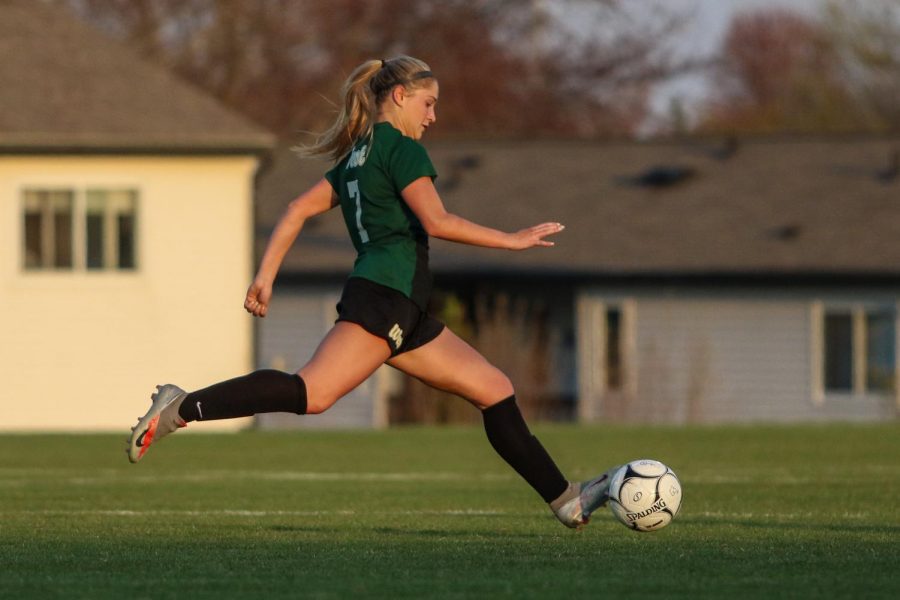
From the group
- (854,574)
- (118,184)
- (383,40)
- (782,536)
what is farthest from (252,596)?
(383,40)

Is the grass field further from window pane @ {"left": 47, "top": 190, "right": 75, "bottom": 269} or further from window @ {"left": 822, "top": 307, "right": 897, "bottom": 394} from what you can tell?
window @ {"left": 822, "top": 307, "right": 897, "bottom": 394}

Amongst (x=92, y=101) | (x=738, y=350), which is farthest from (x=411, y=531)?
(x=738, y=350)

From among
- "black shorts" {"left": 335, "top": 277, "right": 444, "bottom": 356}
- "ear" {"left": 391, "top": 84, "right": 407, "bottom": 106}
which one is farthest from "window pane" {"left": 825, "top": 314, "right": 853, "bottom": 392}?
"black shorts" {"left": 335, "top": 277, "right": 444, "bottom": 356}

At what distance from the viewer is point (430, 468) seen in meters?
15.1

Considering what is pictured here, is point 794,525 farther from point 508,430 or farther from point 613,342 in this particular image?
point 613,342

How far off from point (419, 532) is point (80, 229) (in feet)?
57.7

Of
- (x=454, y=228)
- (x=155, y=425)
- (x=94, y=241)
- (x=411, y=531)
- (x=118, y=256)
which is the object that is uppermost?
(x=94, y=241)

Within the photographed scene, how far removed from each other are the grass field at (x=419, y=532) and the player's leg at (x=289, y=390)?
533 mm

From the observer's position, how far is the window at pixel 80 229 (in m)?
25.5

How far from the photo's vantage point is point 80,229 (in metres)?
25.5

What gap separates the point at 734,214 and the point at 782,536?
24717 mm

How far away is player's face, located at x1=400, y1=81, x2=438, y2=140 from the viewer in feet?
26.6

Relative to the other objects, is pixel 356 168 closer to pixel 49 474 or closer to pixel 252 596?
pixel 252 596

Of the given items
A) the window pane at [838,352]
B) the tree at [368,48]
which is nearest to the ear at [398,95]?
the window pane at [838,352]
